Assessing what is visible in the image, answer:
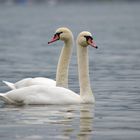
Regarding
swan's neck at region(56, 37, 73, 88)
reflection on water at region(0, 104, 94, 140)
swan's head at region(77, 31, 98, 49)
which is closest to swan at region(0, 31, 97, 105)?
swan's head at region(77, 31, 98, 49)

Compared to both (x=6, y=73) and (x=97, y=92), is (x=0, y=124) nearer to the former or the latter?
(x=97, y=92)

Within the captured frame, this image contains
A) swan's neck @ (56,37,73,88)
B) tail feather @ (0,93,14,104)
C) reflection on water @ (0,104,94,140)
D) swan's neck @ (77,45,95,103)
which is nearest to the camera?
reflection on water @ (0,104,94,140)

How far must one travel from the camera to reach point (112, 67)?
3234 centimetres

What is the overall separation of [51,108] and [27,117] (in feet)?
4.88

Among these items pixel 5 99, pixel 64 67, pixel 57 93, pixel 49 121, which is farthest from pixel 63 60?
pixel 49 121

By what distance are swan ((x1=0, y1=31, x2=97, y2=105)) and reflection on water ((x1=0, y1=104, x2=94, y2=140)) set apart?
0.18m

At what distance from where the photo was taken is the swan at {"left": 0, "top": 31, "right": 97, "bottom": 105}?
67.6ft

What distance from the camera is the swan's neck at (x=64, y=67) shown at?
2200cm

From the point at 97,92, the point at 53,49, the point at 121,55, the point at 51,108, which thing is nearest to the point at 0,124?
the point at 51,108

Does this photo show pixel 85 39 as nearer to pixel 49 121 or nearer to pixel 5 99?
pixel 5 99

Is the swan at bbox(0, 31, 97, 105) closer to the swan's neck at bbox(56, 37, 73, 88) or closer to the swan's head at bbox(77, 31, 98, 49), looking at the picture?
the swan's head at bbox(77, 31, 98, 49)

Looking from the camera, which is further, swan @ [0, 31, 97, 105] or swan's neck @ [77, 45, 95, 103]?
swan's neck @ [77, 45, 95, 103]

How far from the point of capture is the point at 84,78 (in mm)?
21016

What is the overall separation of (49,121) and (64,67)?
4.02 m
